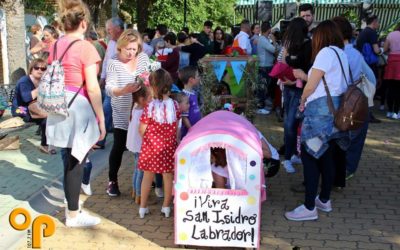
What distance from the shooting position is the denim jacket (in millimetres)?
4367

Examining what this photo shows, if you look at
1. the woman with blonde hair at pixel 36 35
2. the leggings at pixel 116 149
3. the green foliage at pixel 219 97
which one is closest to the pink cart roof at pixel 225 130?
the leggings at pixel 116 149

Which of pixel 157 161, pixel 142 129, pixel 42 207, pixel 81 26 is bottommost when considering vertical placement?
pixel 42 207

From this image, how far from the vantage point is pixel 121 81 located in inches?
190

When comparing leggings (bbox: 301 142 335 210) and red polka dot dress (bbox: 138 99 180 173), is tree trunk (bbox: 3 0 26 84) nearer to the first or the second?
red polka dot dress (bbox: 138 99 180 173)

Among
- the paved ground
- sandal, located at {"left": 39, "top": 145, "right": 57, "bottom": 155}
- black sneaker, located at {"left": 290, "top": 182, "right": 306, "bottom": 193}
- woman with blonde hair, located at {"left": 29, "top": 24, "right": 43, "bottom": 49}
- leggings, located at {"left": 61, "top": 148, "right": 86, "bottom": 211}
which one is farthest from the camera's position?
woman with blonde hair, located at {"left": 29, "top": 24, "right": 43, "bottom": 49}

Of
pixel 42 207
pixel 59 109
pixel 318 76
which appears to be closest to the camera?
pixel 59 109

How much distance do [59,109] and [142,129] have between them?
0.75 m

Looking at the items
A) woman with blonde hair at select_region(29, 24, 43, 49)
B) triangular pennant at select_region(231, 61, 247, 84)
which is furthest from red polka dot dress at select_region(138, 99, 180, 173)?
woman with blonde hair at select_region(29, 24, 43, 49)

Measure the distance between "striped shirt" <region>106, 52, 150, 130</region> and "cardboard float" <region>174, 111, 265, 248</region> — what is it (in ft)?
Answer: 4.02

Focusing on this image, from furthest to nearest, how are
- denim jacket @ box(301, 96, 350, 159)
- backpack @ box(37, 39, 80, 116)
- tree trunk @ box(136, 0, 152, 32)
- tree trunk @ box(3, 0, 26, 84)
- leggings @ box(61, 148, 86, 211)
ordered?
tree trunk @ box(136, 0, 152, 32)
tree trunk @ box(3, 0, 26, 84)
denim jacket @ box(301, 96, 350, 159)
leggings @ box(61, 148, 86, 211)
backpack @ box(37, 39, 80, 116)

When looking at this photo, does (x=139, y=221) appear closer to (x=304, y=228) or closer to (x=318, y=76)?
(x=304, y=228)

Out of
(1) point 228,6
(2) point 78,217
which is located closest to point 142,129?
(2) point 78,217

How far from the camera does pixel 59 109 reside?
401cm
